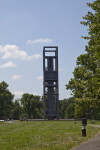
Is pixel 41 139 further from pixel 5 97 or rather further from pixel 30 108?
pixel 30 108

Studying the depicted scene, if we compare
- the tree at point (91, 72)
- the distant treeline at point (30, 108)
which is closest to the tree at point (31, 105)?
the distant treeline at point (30, 108)

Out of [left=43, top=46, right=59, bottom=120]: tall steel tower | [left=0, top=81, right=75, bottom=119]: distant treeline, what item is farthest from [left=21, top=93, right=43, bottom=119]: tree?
[left=43, top=46, right=59, bottom=120]: tall steel tower

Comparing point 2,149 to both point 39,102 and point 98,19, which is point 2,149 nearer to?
point 98,19

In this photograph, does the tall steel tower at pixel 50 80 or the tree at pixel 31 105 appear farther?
the tree at pixel 31 105

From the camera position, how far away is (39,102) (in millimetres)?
131750

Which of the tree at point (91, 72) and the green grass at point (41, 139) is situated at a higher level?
the tree at point (91, 72)

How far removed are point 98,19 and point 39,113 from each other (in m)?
121

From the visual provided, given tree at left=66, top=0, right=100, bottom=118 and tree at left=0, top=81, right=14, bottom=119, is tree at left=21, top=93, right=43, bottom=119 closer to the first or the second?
tree at left=0, top=81, right=14, bottom=119

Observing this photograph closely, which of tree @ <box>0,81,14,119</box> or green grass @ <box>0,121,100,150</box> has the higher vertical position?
tree @ <box>0,81,14,119</box>

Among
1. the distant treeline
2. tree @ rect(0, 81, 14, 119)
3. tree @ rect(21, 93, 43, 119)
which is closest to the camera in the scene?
tree @ rect(0, 81, 14, 119)

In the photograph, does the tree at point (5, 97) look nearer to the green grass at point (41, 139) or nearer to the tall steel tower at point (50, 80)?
the tall steel tower at point (50, 80)

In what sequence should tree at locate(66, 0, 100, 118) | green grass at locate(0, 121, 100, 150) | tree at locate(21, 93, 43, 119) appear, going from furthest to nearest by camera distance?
tree at locate(21, 93, 43, 119)
tree at locate(66, 0, 100, 118)
green grass at locate(0, 121, 100, 150)

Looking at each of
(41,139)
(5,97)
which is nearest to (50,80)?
(5,97)

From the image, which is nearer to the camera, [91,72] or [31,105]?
[91,72]
